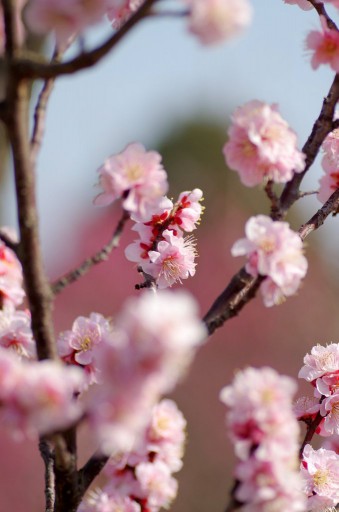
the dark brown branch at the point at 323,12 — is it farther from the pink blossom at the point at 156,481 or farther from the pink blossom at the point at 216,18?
the pink blossom at the point at 156,481

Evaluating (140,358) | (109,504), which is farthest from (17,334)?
(140,358)

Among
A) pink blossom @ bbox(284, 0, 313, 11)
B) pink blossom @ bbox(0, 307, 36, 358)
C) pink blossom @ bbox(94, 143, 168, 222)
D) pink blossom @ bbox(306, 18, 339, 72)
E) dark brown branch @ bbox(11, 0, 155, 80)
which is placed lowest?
pink blossom @ bbox(0, 307, 36, 358)

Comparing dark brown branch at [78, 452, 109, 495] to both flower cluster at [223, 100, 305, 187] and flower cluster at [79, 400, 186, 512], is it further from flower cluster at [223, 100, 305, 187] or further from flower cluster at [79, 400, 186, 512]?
flower cluster at [223, 100, 305, 187]

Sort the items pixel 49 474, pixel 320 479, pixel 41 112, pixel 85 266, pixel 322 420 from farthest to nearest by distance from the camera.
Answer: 1. pixel 322 420
2. pixel 320 479
3. pixel 49 474
4. pixel 41 112
5. pixel 85 266

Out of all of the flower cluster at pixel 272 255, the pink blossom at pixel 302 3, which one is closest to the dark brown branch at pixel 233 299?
the flower cluster at pixel 272 255

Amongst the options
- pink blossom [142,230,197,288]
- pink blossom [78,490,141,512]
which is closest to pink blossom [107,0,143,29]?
pink blossom [142,230,197,288]

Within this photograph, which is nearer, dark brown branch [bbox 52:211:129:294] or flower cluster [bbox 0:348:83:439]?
flower cluster [bbox 0:348:83:439]

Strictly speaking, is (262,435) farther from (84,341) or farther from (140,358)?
(84,341)
